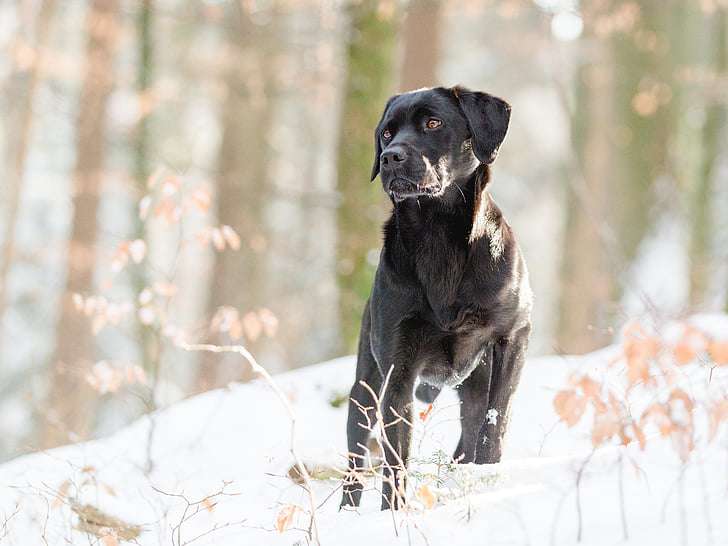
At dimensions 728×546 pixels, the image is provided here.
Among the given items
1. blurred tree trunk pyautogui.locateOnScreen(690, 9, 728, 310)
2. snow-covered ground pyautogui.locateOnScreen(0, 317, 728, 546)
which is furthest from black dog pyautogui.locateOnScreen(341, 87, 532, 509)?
blurred tree trunk pyautogui.locateOnScreen(690, 9, 728, 310)

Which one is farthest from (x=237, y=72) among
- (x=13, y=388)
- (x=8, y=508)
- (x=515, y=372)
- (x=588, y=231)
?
(x=515, y=372)

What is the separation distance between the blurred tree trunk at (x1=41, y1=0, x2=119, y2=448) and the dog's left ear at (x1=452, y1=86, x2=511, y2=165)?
8.54m

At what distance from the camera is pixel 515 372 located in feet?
14.0

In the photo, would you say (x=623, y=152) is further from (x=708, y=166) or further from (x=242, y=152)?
(x=242, y=152)

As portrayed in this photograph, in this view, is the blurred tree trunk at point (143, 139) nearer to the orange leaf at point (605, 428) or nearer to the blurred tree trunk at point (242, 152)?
the blurred tree trunk at point (242, 152)

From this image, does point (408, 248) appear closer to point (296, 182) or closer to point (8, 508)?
point (8, 508)

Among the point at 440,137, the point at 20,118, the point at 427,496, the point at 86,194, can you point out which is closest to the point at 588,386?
the point at 427,496

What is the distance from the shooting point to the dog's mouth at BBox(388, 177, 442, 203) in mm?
4250

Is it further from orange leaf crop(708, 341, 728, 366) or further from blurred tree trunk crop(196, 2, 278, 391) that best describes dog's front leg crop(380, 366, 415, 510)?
blurred tree trunk crop(196, 2, 278, 391)

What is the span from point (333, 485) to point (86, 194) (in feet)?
26.8

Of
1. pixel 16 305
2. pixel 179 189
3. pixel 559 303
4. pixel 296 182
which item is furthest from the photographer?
pixel 296 182

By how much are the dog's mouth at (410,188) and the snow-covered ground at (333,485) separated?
997 mm

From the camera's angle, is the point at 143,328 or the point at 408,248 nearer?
the point at 408,248

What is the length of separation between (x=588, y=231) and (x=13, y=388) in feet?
35.5
